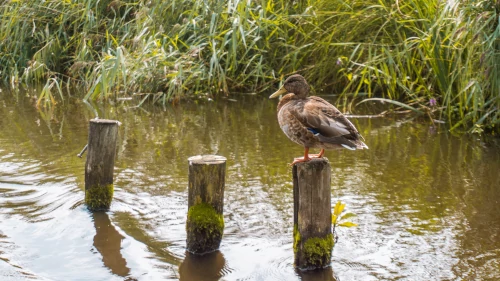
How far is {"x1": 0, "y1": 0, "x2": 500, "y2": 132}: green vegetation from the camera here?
287 inches

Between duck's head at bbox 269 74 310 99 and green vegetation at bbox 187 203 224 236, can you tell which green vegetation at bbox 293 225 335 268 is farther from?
duck's head at bbox 269 74 310 99

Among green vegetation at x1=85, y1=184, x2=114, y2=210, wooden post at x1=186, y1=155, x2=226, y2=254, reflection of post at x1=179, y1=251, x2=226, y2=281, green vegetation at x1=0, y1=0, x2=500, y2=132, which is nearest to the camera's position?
reflection of post at x1=179, y1=251, x2=226, y2=281

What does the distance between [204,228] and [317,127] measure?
0.88 metres

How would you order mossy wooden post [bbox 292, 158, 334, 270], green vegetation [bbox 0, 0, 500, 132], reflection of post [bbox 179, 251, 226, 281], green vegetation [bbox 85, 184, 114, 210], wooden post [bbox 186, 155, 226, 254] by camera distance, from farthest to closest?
green vegetation [bbox 0, 0, 500, 132] < green vegetation [bbox 85, 184, 114, 210] < wooden post [bbox 186, 155, 226, 254] < reflection of post [bbox 179, 251, 226, 281] < mossy wooden post [bbox 292, 158, 334, 270]

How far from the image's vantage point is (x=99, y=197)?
5.08 meters

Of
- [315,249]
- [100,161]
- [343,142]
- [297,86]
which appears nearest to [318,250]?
A: [315,249]

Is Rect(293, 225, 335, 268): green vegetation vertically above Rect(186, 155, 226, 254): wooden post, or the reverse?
Rect(186, 155, 226, 254): wooden post

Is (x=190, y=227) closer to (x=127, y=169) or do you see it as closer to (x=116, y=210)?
(x=116, y=210)

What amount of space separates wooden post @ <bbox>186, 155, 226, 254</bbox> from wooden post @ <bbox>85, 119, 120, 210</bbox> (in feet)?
3.04

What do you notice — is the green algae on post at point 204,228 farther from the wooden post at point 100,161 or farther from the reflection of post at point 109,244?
the wooden post at point 100,161

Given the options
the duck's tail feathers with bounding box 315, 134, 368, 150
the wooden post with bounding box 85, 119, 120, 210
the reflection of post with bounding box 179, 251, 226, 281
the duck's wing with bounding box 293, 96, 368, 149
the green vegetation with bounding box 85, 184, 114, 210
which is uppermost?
the duck's wing with bounding box 293, 96, 368, 149

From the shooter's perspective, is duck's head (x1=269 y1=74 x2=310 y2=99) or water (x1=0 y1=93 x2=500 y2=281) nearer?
water (x1=0 y1=93 x2=500 y2=281)

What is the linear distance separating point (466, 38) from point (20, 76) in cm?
714

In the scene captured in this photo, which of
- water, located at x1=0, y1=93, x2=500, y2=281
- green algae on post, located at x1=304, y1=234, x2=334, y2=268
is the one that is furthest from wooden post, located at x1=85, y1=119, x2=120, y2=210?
green algae on post, located at x1=304, y1=234, x2=334, y2=268
